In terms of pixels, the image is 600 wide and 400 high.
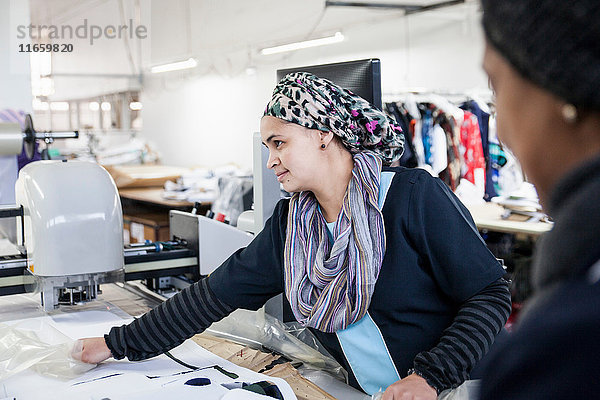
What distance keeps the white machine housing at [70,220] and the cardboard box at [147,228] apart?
326 cm

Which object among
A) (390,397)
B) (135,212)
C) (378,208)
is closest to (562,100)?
(390,397)

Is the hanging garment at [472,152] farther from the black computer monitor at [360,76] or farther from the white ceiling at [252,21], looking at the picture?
the black computer monitor at [360,76]

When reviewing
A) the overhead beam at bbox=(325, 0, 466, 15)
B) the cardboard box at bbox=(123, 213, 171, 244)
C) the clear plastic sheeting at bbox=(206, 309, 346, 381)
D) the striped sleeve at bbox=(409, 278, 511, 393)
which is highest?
the overhead beam at bbox=(325, 0, 466, 15)

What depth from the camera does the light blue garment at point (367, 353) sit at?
4.84 feet

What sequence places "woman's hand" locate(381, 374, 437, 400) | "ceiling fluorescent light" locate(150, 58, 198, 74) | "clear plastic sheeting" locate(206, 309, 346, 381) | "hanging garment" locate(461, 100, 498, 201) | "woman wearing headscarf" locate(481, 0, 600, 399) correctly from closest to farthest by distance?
"woman wearing headscarf" locate(481, 0, 600, 399) < "woman's hand" locate(381, 374, 437, 400) < "clear plastic sheeting" locate(206, 309, 346, 381) < "hanging garment" locate(461, 100, 498, 201) < "ceiling fluorescent light" locate(150, 58, 198, 74)

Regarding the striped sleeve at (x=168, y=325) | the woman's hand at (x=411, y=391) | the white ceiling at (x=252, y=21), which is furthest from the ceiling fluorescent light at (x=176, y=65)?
the woman's hand at (x=411, y=391)

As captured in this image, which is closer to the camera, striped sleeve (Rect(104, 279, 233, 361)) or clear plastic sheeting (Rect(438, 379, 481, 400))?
clear plastic sheeting (Rect(438, 379, 481, 400))

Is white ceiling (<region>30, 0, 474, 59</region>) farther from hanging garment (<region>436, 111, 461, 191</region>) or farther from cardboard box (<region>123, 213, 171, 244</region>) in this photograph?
cardboard box (<region>123, 213, 171, 244</region>)

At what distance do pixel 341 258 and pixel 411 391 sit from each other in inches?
13.7

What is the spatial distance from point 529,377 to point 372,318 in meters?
1.06

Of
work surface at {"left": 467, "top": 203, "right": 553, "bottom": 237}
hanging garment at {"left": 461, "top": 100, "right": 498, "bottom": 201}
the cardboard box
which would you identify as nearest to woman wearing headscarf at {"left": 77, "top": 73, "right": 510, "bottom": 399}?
work surface at {"left": 467, "top": 203, "right": 553, "bottom": 237}

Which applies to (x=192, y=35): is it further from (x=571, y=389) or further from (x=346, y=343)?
(x=571, y=389)

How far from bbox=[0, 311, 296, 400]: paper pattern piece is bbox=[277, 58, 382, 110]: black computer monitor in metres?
0.74

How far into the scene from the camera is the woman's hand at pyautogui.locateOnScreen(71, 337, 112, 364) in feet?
4.90
